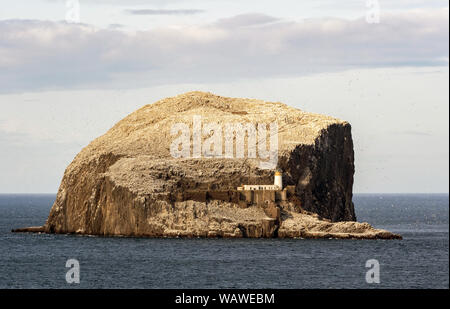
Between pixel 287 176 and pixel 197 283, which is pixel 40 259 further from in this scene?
pixel 287 176

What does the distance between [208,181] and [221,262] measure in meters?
31.5

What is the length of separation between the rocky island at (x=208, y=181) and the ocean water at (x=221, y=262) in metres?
4.01

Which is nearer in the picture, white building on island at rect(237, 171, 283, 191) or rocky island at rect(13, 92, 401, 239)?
rocky island at rect(13, 92, 401, 239)

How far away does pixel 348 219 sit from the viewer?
141 metres

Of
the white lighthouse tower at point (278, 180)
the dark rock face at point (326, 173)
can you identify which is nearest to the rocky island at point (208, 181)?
the dark rock face at point (326, 173)

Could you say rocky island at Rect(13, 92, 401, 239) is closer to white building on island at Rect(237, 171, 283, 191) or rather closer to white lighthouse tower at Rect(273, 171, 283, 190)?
white building on island at Rect(237, 171, 283, 191)

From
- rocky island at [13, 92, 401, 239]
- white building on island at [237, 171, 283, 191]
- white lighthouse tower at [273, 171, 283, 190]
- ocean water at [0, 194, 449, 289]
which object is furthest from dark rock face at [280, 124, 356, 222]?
ocean water at [0, 194, 449, 289]

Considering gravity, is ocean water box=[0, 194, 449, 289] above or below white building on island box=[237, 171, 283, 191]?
below

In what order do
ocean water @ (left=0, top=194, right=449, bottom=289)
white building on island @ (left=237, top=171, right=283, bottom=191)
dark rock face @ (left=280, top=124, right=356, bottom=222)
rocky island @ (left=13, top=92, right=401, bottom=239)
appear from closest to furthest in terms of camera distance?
ocean water @ (left=0, top=194, right=449, bottom=289) → rocky island @ (left=13, top=92, right=401, bottom=239) → white building on island @ (left=237, top=171, right=283, bottom=191) → dark rock face @ (left=280, top=124, right=356, bottom=222)

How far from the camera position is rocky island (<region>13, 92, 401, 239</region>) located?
124 meters

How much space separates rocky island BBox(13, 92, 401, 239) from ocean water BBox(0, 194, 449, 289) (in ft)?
13.2

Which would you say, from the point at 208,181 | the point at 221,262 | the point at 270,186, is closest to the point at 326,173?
the point at 270,186
